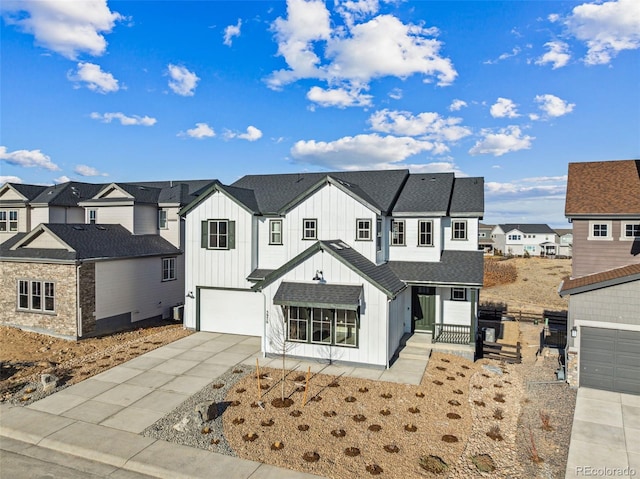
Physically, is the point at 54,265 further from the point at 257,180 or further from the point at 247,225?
the point at 257,180

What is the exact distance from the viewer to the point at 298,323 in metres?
16.0

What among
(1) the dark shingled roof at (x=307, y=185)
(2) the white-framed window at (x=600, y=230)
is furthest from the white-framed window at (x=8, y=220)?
(2) the white-framed window at (x=600, y=230)

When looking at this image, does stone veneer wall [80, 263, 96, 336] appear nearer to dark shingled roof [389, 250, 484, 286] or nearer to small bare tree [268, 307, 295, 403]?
small bare tree [268, 307, 295, 403]

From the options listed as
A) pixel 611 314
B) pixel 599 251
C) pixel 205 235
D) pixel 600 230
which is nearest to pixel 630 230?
pixel 600 230

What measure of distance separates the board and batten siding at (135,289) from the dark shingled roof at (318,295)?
9.80m

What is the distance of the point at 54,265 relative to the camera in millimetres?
19078

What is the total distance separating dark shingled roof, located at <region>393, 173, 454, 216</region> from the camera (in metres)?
19.5

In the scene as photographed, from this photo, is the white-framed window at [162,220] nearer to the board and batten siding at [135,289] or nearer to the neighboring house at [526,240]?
the board and batten siding at [135,289]

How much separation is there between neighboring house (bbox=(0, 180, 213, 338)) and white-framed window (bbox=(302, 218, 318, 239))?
31.0 feet

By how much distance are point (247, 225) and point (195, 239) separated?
2.97m

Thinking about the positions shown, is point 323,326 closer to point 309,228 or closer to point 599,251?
point 309,228

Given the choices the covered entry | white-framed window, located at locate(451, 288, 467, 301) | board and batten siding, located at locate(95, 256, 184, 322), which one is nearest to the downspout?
board and batten siding, located at locate(95, 256, 184, 322)

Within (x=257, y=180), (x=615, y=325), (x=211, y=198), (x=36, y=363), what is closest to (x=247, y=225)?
(x=211, y=198)

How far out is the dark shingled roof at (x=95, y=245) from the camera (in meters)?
19.3
